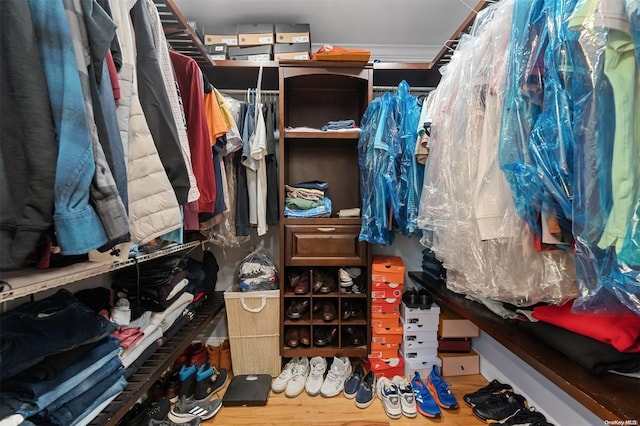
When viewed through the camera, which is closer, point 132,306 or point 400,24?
point 132,306

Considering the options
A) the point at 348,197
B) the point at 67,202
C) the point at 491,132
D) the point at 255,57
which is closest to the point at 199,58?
the point at 255,57

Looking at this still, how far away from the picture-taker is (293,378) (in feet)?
4.98

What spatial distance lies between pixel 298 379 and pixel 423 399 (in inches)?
26.2

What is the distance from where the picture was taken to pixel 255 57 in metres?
1.64

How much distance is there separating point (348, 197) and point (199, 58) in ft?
4.00

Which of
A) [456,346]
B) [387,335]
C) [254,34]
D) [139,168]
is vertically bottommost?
[456,346]

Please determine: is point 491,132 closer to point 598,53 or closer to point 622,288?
point 598,53

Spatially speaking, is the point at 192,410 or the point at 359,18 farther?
the point at 359,18

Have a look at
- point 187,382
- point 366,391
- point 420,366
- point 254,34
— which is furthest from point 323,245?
point 254,34

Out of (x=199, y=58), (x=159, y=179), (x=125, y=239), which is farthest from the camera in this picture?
(x=199, y=58)

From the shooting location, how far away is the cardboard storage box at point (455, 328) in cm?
162

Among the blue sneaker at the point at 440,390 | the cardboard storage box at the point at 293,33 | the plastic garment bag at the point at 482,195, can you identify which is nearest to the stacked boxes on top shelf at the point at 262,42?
the cardboard storage box at the point at 293,33

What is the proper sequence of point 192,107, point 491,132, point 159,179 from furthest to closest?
1. point 192,107
2. point 491,132
3. point 159,179

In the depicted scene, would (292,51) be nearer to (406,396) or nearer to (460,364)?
(406,396)
